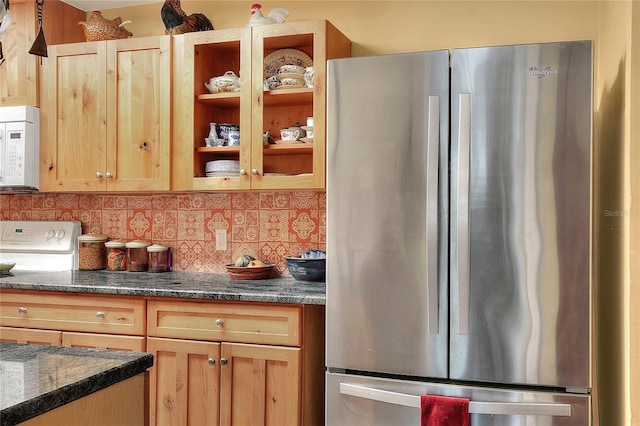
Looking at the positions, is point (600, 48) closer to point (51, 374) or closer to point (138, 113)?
point (138, 113)

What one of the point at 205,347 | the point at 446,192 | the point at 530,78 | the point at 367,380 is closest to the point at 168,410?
the point at 205,347

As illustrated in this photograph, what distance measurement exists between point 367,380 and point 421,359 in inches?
8.6

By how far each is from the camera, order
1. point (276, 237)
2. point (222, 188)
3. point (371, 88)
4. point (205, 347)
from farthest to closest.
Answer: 1. point (276, 237)
2. point (222, 188)
3. point (205, 347)
4. point (371, 88)

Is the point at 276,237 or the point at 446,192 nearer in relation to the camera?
the point at 446,192

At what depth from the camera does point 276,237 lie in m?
3.05

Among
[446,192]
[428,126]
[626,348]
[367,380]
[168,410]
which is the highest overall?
[428,126]

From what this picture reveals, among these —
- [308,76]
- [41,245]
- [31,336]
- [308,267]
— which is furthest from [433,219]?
[41,245]

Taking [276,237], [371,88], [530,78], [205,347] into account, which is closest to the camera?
[530,78]

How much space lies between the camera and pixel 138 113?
296 centimetres

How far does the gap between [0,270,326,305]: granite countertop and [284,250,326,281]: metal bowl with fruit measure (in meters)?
0.03

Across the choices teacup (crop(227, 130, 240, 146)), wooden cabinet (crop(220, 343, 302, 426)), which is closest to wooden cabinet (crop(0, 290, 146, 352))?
wooden cabinet (crop(220, 343, 302, 426))

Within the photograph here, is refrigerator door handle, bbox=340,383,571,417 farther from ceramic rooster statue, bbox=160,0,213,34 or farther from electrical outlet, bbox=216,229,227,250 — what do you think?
ceramic rooster statue, bbox=160,0,213,34

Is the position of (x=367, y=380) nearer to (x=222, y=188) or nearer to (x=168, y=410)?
(x=168, y=410)

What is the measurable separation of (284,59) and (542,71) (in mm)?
1367
